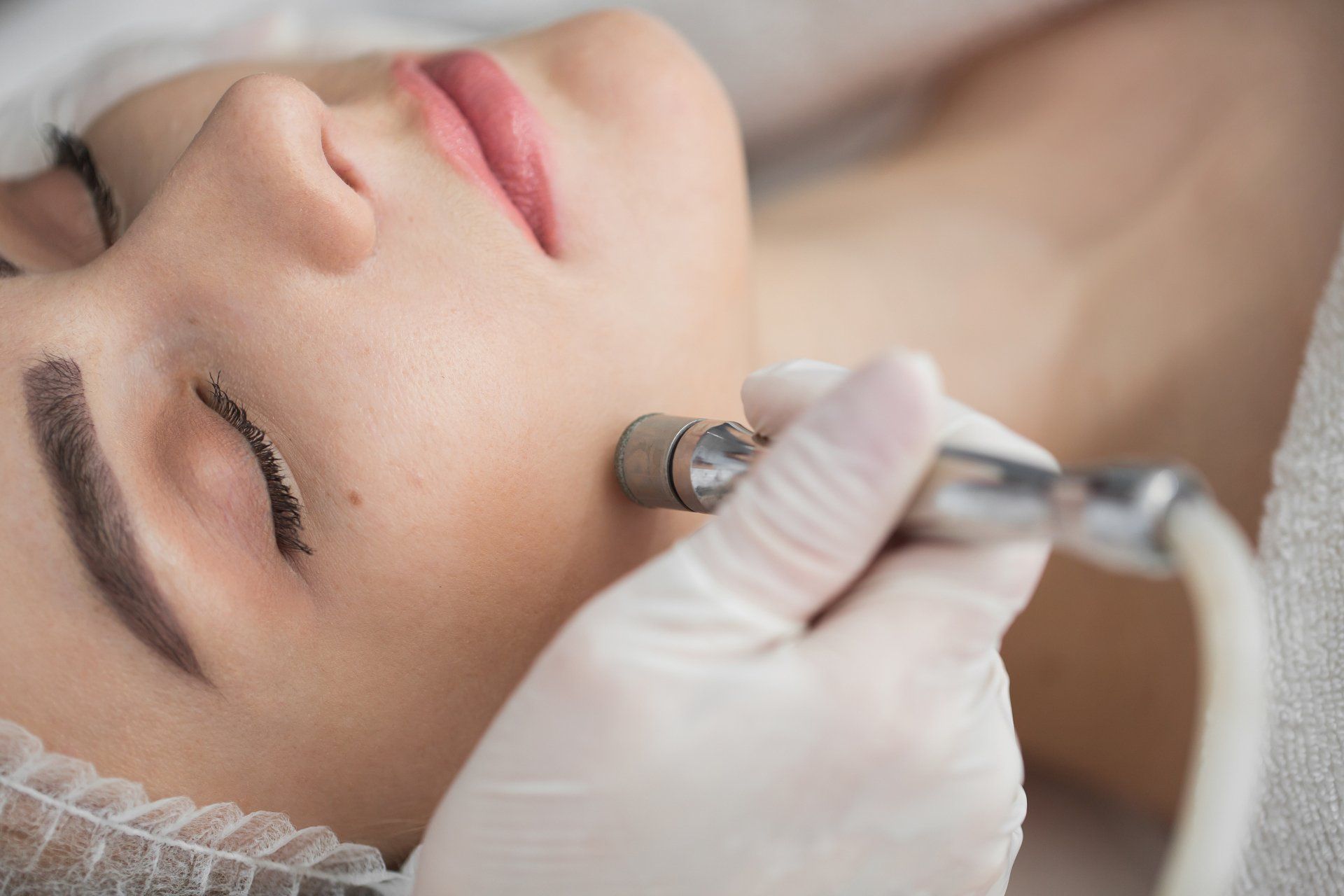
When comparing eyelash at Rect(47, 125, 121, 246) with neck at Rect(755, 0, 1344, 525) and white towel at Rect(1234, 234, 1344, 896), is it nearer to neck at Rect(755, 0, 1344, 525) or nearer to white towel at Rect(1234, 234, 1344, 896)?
neck at Rect(755, 0, 1344, 525)

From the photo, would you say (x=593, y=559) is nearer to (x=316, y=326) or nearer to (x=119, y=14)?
(x=316, y=326)

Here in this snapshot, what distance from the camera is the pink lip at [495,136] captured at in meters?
0.76

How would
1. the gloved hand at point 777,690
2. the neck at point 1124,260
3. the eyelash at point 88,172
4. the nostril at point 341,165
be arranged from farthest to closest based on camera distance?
the neck at point 1124,260 < the eyelash at point 88,172 < the nostril at point 341,165 < the gloved hand at point 777,690

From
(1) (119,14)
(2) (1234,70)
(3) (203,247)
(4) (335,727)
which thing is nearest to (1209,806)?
(4) (335,727)

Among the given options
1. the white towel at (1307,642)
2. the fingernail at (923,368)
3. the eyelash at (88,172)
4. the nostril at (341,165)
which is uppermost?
the nostril at (341,165)

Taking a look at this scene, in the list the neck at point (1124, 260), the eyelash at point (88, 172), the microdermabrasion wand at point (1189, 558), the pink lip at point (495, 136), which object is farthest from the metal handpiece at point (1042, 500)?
the eyelash at point (88, 172)

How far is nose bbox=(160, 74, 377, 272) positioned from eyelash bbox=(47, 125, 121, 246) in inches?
6.6

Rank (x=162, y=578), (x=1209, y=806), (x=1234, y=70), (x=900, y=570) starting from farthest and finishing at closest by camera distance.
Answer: (x=1234, y=70)
(x=162, y=578)
(x=900, y=570)
(x=1209, y=806)

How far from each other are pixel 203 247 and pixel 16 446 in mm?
185

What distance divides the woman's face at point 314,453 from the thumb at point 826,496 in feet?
0.72

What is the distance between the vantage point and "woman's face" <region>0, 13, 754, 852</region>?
0.67 m

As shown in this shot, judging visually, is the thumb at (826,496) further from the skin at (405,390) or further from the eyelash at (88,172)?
the eyelash at (88,172)

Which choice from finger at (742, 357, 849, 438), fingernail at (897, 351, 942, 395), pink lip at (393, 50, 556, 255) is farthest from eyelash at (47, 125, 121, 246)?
fingernail at (897, 351, 942, 395)

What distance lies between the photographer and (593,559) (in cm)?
73
